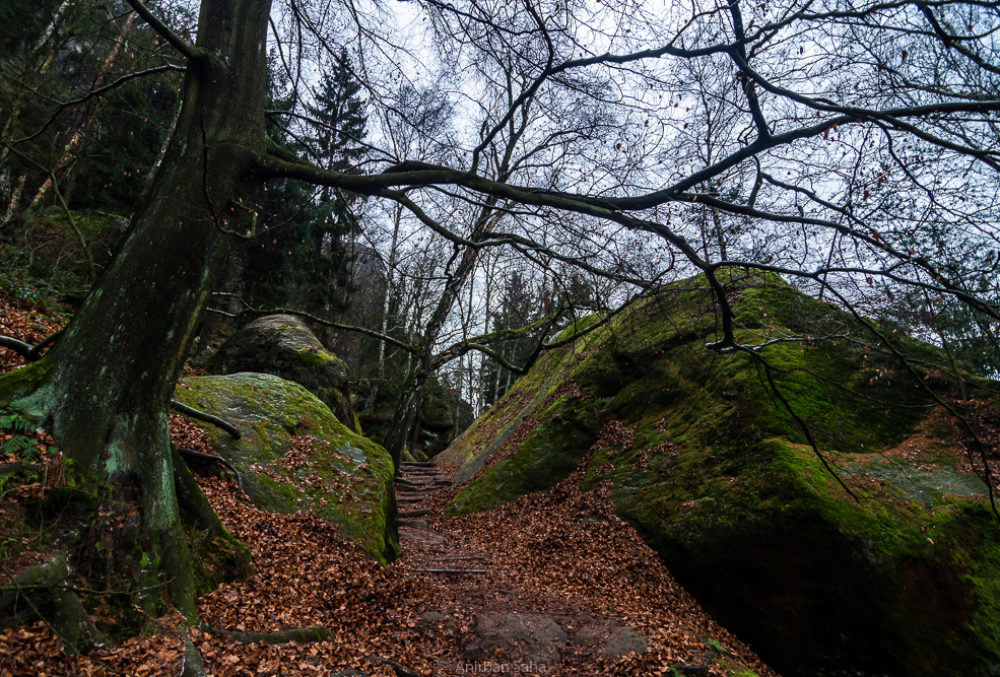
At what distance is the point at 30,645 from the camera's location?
222cm

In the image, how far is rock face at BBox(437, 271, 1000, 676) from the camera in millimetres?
4984

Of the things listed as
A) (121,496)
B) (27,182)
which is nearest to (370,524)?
(121,496)

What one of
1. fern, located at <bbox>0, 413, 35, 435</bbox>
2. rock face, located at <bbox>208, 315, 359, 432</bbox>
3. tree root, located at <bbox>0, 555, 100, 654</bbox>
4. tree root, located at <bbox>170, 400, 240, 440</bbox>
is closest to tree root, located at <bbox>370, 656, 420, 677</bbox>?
tree root, located at <bbox>0, 555, 100, 654</bbox>

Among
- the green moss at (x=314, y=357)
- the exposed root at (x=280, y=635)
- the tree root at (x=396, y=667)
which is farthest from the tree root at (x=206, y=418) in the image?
the green moss at (x=314, y=357)

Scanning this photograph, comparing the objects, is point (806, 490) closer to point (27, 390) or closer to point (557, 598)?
point (557, 598)

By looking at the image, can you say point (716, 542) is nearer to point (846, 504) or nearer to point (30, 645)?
point (846, 504)

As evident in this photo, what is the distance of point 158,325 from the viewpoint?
3199mm

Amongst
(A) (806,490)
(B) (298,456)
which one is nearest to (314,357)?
(B) (298,456)

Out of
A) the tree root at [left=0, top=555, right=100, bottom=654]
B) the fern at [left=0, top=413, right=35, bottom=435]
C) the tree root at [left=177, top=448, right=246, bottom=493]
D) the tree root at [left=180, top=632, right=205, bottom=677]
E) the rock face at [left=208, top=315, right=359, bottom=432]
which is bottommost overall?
the tree root at [left=180, top=632, right=205, bottom=677]

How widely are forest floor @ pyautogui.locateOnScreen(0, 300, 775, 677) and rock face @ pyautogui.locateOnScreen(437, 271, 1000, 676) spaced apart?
665mm

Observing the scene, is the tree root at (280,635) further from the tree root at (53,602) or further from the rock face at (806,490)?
the rock face at (806,490)

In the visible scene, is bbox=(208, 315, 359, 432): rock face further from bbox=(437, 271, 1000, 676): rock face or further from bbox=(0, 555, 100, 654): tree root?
bbox=(0, 555, 100, 654): tree root

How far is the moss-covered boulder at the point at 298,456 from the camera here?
5.66 m

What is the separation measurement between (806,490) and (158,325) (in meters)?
7.08
